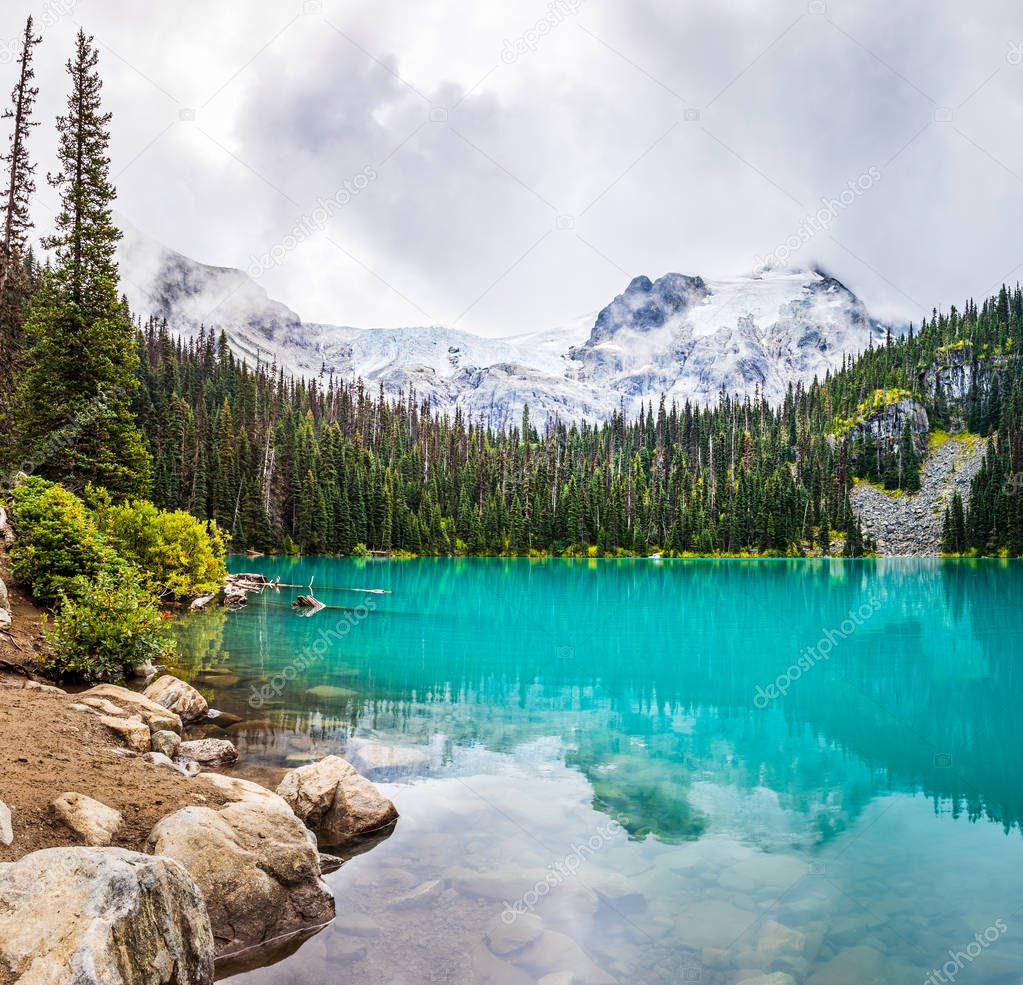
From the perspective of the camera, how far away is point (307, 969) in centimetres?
717

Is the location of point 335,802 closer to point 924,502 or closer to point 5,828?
point 5,828

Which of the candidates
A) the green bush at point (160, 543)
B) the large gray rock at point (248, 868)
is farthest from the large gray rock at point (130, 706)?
the green bush at point (160, 543)

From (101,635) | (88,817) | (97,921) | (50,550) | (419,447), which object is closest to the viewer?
(97,921)

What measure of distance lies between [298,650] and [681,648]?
53.8 feet

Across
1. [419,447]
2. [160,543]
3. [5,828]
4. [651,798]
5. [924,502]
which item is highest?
[419,447]

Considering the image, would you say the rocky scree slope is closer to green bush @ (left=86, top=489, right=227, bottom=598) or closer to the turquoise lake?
the turquoise lake

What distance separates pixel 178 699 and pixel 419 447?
14282 cm

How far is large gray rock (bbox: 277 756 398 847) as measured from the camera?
10.5 m

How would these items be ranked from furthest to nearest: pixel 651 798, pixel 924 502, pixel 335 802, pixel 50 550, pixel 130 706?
pixel 924 502
pixel 50 550
pixel 130 706
pixel 651 798
pixel 335 802

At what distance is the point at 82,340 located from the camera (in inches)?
1257

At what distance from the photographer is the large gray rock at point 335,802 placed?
10.5 meters

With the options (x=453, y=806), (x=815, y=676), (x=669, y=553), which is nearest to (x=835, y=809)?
(x=453, y=806)

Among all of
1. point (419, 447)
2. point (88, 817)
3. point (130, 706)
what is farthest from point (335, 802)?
point (419, 447)

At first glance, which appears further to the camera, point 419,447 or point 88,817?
point 419,447
